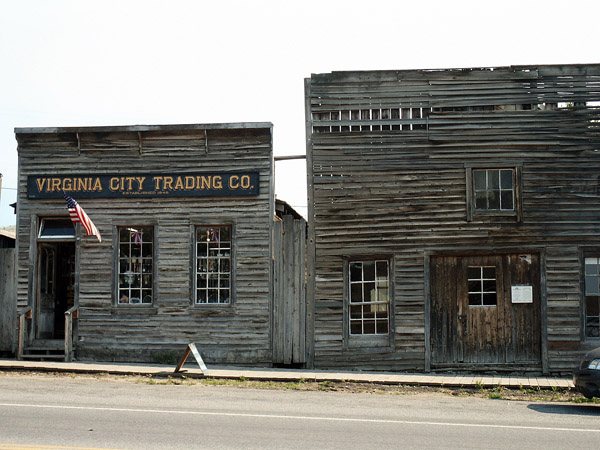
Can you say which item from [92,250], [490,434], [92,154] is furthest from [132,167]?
[490,434]

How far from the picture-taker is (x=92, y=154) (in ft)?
57.9

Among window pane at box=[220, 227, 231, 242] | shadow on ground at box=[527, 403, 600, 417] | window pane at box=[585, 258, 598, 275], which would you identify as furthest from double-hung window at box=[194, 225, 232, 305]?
window pane at box=[585, 258, 598, 275]

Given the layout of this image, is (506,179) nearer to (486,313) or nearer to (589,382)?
(486,313)

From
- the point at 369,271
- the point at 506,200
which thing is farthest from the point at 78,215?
Answer: the point at 506,200

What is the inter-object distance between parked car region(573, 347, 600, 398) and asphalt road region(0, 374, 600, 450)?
0.29m

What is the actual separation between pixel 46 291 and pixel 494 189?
429 inches

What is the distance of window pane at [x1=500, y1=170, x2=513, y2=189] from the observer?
16453mm

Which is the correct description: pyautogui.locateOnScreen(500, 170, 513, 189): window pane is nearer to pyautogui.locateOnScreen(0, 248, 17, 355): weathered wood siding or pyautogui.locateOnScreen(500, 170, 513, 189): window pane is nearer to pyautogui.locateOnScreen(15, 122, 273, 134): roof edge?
pyautogui.locateOnScreen(15, 122, 273, 134): roof edge

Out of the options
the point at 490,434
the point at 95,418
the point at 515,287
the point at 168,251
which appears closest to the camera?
the point at 490,434

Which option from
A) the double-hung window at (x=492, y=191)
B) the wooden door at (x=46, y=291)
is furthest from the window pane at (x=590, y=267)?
the wooden door at (x=46, y=291)

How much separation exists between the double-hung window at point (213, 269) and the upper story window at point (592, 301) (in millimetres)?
7783

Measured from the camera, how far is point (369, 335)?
1653 centimetres

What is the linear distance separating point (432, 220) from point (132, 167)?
692cm

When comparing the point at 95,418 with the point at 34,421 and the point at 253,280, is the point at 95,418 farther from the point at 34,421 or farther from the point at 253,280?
the point at 253,280
